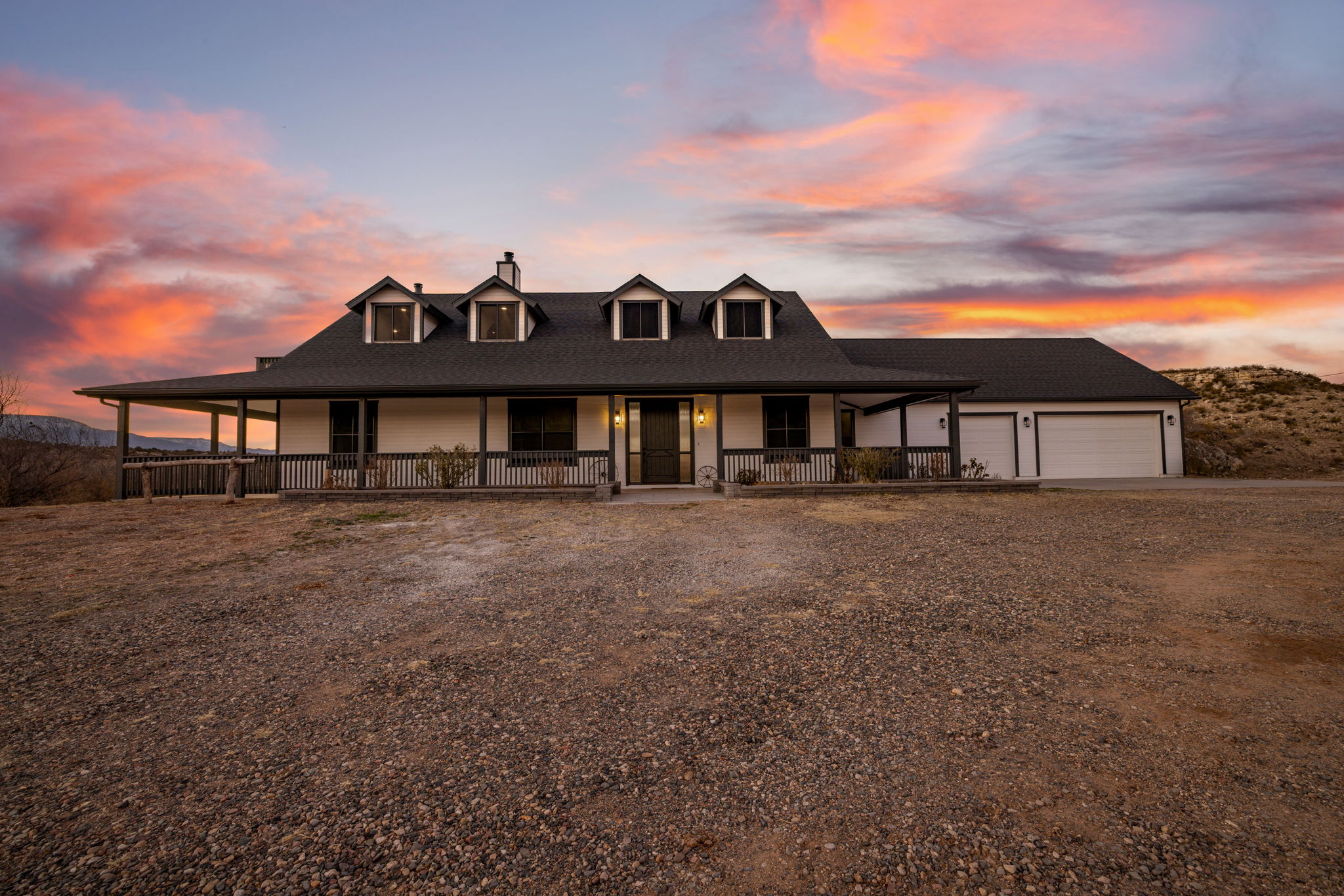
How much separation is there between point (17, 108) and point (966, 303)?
2974 centimetres

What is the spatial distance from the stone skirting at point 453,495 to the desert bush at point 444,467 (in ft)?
2.06

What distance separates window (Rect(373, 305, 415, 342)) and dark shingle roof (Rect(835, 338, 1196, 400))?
16.1 m

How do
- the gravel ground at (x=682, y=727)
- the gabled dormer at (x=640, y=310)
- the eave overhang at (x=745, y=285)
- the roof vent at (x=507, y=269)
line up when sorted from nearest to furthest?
1. the gravel ground at (x=682, y=727)
2. the eave overhang at (x=745, y=285)
3. the gabled dormer at (x=640, y=310)
4. the roof vent at (x=507, y=269)

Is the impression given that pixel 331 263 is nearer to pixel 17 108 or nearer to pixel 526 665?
pixel 17 108

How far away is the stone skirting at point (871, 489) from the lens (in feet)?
39.0

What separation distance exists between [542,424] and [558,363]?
1897 mm

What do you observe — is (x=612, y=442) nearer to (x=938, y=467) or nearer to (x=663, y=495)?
(x=663, y=495)

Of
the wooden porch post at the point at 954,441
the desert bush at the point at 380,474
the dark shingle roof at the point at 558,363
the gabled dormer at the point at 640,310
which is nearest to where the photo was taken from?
the desert bush at the point at 380,474

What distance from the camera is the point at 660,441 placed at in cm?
1541

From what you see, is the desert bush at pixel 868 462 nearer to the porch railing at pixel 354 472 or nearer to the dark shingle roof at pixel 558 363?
the dark shingle roof at pixel 558 363

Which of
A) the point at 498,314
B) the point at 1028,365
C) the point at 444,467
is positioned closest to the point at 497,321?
the point at 498,314

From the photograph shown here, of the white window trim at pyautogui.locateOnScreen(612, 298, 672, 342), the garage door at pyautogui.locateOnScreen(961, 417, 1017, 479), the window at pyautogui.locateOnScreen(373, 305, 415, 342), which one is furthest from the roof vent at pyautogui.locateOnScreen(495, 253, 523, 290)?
the garage door at pyautogui.locateOnScreen(961, 417, 1017, 479)

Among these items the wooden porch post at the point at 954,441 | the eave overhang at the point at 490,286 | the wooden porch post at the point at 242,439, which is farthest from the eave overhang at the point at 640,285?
the wooden porch post at the point at 242,439

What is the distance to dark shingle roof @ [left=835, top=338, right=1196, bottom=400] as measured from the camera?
58.9 feet
